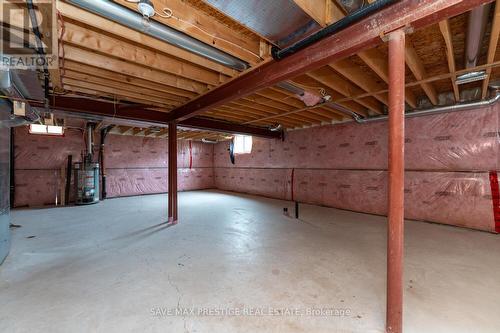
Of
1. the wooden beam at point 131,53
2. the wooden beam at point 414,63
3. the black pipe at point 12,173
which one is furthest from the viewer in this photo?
the black pipe at point 12,173

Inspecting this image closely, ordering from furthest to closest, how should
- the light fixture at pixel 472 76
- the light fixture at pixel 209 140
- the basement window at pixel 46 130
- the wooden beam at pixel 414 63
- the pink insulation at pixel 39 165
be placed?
1. the light fixture at pixel 209 140
2. the basement window at pixel 46 130
3. the pink insulation at pixel 39 165
4. the light fixture at pixel 472 76
5. the wooden beam at pixel 414 63

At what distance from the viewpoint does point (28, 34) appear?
1.65 m

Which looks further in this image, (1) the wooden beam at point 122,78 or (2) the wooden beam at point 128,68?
(1) the wooden beam at point 122,78

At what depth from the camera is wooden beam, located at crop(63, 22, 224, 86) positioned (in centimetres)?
177

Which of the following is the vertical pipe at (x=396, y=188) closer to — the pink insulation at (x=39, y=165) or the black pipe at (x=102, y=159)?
the black pipe at (x=102, y=159)

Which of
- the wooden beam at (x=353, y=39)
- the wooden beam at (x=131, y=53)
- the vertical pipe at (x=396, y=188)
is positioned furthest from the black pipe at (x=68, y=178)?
the vertical pipe at (x=396, y=188)

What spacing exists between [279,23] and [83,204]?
659 centimetres

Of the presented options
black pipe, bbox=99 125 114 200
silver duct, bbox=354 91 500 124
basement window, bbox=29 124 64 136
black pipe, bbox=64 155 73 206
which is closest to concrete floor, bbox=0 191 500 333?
silver duct, bbox=354 91 500 124

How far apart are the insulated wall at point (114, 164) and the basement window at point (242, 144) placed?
1756mm

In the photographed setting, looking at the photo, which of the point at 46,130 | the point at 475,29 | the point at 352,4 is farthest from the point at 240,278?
the point at 46,130

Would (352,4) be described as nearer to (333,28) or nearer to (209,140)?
(333,28)

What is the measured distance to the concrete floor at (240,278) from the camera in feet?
4.80

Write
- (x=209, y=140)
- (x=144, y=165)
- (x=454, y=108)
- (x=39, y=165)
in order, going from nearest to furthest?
(x=454, y=108)
(x=39, y=165)
(x=144, y=165)
(x=209, y=140)

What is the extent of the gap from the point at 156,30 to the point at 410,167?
473cm
